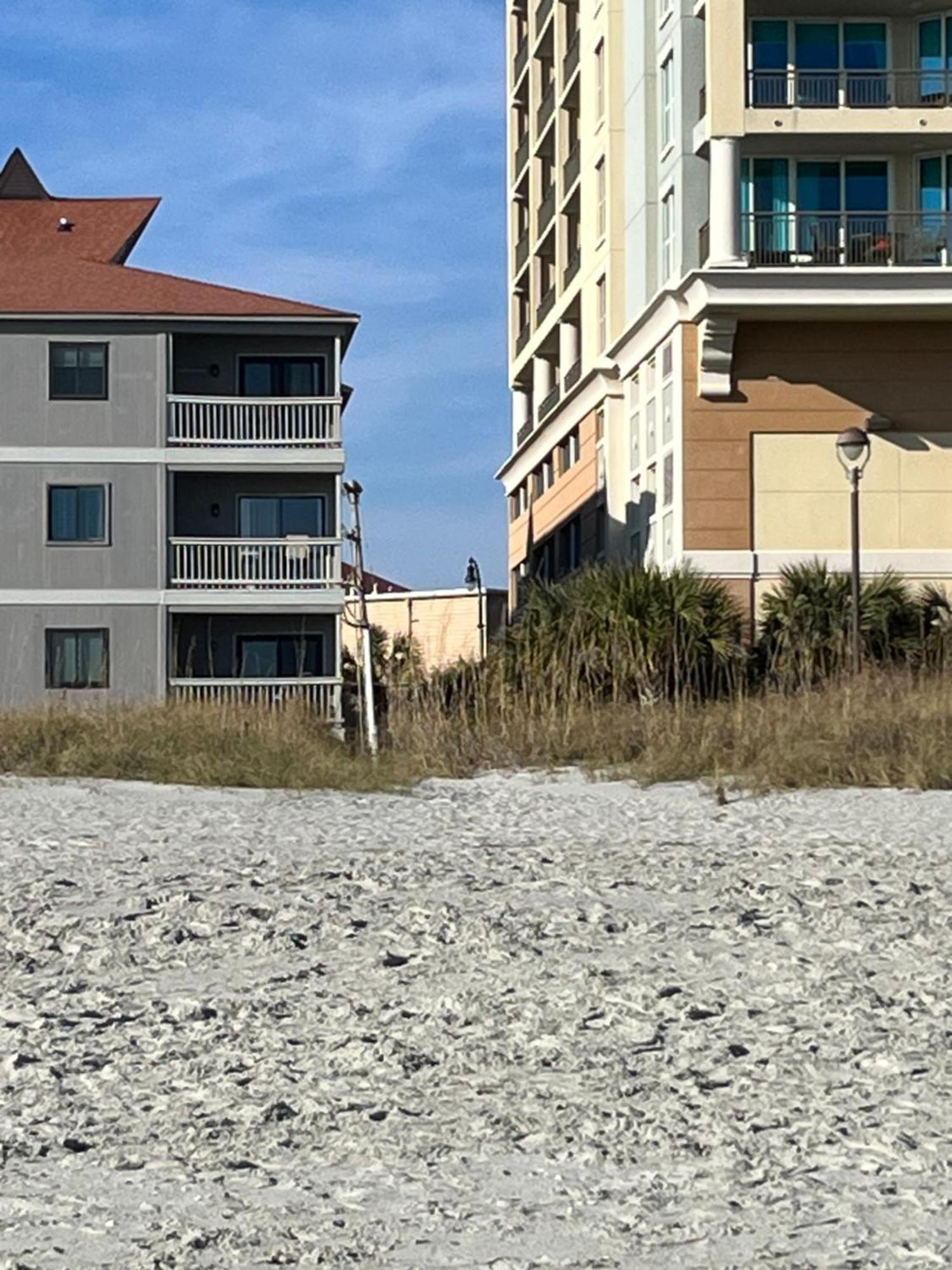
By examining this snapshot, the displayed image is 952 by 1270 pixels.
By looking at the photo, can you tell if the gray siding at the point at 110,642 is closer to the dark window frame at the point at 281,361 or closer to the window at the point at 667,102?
the dark window frame at the point at 281,361

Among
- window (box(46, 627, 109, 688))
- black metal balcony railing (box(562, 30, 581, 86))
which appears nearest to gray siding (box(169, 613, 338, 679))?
window (box(46, 627, 109, 688))

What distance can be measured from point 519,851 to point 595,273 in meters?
34.4

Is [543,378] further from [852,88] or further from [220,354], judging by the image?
[852,88]

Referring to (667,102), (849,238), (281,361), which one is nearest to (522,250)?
(281,361)

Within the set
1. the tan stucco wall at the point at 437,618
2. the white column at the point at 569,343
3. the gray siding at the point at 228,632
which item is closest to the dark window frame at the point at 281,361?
the gray siding at the point at 228,632

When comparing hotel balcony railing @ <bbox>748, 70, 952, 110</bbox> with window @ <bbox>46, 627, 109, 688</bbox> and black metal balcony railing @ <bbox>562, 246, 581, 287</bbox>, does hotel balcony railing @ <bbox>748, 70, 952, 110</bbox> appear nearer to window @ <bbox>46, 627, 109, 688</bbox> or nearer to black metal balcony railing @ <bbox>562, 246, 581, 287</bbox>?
black metal balcony railing @ <bbox>562, 246, 581, 287</bbox>

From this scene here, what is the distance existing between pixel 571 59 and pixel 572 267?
475 cm

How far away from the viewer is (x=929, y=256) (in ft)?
108

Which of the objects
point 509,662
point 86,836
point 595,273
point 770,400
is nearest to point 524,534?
point 595,273

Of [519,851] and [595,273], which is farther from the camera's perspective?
[595,273]

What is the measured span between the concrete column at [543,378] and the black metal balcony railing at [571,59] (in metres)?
7.81

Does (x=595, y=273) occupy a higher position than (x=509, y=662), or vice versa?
(x=595, y=273)

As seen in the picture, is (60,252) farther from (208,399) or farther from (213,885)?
(213,885)

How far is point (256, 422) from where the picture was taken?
40.2 metres
